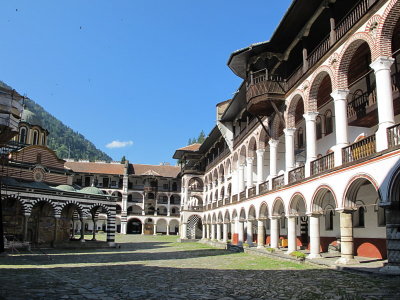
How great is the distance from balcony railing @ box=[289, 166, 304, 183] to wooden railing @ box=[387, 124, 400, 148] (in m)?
6.60

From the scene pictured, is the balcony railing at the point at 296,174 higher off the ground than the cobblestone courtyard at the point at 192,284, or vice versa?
the balcony railing at the point at 296,174

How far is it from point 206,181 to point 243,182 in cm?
1699

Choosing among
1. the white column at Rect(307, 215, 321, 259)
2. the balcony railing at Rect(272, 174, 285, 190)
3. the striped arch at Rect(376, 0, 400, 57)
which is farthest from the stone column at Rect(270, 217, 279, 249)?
the striped arch at Rect(376, 0, 400, 57)

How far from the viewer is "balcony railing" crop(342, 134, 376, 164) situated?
12.6m

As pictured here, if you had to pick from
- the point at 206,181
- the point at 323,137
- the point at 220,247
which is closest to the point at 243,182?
the point at 220,247

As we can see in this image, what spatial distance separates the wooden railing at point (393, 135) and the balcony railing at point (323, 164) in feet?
11.8

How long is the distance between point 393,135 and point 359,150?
1.90 m

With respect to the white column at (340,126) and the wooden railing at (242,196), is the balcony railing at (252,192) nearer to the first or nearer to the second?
the wooden railing at (242,196)

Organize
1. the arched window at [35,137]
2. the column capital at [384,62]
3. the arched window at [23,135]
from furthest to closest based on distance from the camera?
the arched window at [35,137], the arched window at [23,135], the column capital at [384,62]

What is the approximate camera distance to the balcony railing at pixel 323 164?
604 inches

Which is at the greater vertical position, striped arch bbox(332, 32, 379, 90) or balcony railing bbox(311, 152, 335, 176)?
striped arch bbox(332, 32, 379, 90)

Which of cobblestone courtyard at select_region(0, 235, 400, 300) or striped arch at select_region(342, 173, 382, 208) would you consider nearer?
cobblestone courtyard at select_region(0, 235, 400, 300)

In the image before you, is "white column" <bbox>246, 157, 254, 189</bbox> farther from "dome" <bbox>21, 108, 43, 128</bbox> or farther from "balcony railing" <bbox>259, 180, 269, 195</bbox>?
"dome" <bbox>21, 108, 43, 128</bbox>

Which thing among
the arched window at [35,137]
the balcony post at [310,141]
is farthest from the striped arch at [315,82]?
the arched window at [35,137]
